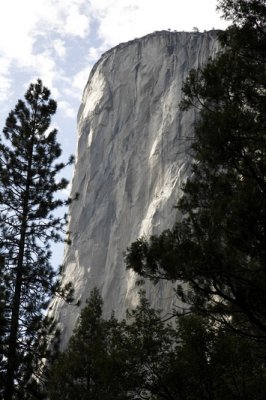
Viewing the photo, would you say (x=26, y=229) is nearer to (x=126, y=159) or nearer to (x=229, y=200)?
(x=229, y=200)

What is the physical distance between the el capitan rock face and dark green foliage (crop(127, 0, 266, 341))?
4122 centimetres

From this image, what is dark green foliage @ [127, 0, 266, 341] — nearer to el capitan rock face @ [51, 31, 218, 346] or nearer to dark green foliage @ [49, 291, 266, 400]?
dark green foliage @ [49, 291, 266, 400]

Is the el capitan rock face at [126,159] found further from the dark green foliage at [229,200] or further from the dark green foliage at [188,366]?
the dark green foliage at [229,200]

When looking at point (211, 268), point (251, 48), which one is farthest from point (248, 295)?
point (251, 48)

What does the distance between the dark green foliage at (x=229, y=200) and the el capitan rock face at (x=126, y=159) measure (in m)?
41.2

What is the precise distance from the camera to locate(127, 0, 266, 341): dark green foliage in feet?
29.0

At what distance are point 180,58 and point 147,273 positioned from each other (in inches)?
2515

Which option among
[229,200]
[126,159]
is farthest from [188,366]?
[126,159]

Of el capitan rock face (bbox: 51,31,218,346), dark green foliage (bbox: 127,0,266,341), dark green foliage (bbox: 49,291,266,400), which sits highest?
el capitan rock face (bbox: 51,31,218,346)

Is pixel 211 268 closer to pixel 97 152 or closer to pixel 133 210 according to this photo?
pixel 133 210

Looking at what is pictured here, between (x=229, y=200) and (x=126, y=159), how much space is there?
60381mm

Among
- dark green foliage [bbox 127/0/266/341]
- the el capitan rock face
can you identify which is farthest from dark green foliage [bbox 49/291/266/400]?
the el capitan rock face

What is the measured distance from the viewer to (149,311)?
13.7m

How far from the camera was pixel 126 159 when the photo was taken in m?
69.1
